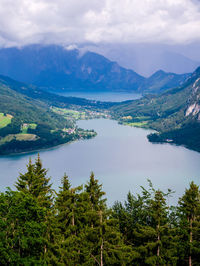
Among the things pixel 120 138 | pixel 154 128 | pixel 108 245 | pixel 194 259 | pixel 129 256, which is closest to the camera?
pixel 108 245

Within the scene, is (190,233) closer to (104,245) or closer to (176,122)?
(104,245)

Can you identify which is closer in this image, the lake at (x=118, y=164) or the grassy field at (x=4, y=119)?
the lake at (x=118, y=164)

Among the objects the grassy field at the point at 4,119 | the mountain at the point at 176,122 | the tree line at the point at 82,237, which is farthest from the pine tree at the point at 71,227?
the grassy field at the point at 4,119

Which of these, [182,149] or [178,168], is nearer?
[178,168]

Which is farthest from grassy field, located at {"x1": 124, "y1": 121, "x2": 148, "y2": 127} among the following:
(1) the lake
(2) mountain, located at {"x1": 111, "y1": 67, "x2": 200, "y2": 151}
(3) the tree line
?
(3) the tree line

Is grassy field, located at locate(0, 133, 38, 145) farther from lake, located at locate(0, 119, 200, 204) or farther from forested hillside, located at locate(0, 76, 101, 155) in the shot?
lake, located at locate(0, 119, 200, 204)

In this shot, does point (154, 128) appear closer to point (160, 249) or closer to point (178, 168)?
point (178, 168)

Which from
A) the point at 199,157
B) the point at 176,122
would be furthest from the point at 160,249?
the point at 176,122

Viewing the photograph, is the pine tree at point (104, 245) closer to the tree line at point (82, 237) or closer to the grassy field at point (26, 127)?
the tree line at point (82, 237)

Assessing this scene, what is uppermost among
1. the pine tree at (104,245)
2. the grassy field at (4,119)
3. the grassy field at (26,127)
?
the grassy field at (4,119)
